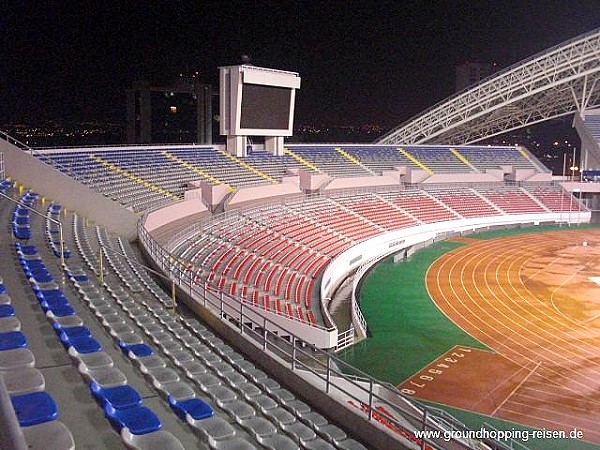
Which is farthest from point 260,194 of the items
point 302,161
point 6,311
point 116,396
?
point 116,396

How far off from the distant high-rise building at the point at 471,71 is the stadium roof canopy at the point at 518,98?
1982 inches

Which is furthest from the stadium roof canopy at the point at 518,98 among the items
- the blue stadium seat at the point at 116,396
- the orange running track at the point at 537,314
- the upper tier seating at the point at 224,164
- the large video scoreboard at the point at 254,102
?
the blue stadium seat at the point at 116,396

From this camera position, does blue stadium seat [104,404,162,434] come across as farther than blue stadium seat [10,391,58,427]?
Yes

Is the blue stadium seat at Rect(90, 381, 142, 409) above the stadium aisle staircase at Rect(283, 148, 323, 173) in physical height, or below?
below

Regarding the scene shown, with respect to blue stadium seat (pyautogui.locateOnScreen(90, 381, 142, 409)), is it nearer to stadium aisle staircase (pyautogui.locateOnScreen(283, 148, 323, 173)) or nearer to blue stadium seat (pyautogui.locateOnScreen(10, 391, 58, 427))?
blue stadium seat (pyautogui.locateOnScreen(10, 391, 58, 427))

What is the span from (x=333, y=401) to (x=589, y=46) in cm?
3644

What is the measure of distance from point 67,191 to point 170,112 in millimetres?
26732

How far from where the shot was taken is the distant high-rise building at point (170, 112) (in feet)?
129

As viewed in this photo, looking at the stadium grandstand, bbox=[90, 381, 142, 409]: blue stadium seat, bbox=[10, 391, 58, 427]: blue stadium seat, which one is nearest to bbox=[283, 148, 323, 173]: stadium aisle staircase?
the stadium grandstand

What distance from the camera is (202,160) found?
27.9m

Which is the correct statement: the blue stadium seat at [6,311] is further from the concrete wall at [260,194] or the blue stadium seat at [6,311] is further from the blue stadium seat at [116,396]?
the concrete wall at [260,194]

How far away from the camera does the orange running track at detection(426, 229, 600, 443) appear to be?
1233cm

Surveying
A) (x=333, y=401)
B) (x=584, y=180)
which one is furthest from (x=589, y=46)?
(x=333, y=401)

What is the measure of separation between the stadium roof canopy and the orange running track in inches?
454
